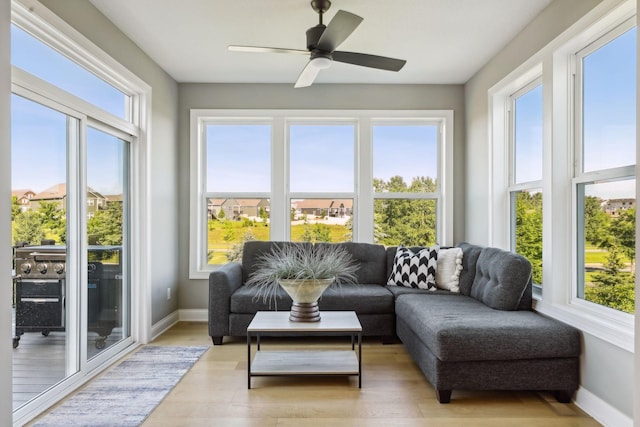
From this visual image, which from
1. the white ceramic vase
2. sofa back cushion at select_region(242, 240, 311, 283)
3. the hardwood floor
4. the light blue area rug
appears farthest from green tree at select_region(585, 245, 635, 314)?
the light blue area rug

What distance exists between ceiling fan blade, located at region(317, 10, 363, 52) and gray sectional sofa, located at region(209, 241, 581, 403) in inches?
73.2

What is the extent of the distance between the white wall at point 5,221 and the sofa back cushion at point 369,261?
2.81 meters

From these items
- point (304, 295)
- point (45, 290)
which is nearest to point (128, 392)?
point (45, 290)

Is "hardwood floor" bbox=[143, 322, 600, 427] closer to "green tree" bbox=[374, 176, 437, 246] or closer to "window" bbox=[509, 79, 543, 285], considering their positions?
"window" bbox=[509, 79, 543, 285]

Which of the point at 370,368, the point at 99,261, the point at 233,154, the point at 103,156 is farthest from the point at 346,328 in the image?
the point at 233,154

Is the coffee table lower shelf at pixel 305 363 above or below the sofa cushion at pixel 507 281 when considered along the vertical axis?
below

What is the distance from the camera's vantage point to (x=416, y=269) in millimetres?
4074

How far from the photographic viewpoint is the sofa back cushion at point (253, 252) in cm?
438

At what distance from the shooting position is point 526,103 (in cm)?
362

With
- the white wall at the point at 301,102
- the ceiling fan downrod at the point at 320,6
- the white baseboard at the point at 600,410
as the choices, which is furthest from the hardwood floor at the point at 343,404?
the ceiling fan downrod at the point at 320,6

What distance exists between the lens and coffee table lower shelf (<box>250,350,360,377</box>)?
292 centimetres

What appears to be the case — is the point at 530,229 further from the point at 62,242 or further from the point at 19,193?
the point at 19,193

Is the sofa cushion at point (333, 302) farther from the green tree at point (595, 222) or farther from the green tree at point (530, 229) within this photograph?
the green tree at point (595, 222)

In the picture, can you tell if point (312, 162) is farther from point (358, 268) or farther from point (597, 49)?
point (597, 49)
